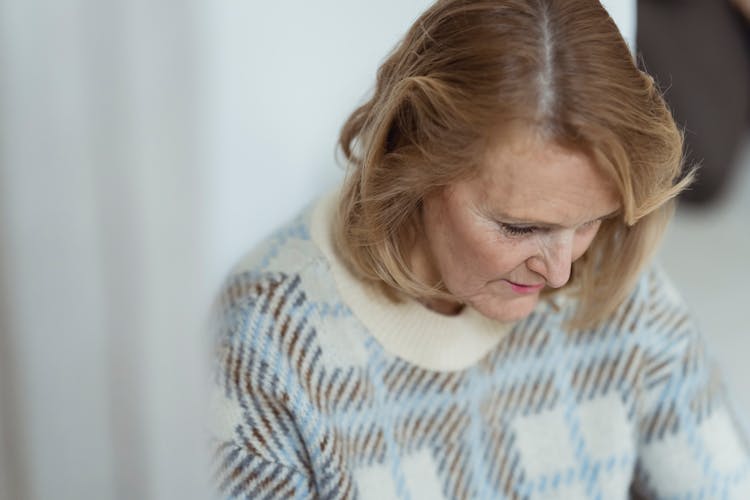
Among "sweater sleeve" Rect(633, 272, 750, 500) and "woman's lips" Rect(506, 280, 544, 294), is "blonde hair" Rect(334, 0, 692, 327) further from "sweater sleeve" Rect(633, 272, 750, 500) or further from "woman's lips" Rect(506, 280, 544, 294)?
"sweater sleeve" Rect(633, 272, 750, 500)

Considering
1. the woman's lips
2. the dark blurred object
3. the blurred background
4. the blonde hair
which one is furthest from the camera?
the dark blurred object

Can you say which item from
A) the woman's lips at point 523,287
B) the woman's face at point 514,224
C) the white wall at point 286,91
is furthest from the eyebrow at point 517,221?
the white wall at point 286,91

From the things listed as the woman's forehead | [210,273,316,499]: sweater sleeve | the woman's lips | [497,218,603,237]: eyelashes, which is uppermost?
the woman's forehead

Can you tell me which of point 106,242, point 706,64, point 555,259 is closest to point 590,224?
point 555,259

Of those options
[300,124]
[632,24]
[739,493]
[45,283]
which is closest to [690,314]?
[739,493]

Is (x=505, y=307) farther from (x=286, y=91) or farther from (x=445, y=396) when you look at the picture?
(x=286, y=91)

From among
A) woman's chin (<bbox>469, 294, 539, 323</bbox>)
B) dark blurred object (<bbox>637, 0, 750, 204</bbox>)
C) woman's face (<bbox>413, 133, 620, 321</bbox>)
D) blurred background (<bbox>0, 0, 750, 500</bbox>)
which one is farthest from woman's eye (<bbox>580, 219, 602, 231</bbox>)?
dark blurred object (<bbox>637, 0, 750, 204</bbox>)

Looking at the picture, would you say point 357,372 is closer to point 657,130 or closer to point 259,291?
point 259,291

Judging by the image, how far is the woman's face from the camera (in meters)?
0.81

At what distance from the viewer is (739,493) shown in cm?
115

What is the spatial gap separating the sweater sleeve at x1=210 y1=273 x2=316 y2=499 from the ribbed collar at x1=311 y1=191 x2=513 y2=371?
61 millimetres

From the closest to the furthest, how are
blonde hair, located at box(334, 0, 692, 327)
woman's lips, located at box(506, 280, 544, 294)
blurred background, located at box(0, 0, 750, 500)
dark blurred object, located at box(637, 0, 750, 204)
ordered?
blurred background, located at box(0, 0, 750, 500), blonde hair, located at box(334, 0, 692, 327), woman's lips, located at box(506, 280, 544, 294), dark blurred object, located at box(637, 0, 750, 204)

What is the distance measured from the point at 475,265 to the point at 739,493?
0.47 metres

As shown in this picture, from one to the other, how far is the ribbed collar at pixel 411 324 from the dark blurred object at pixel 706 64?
1.41 meters
